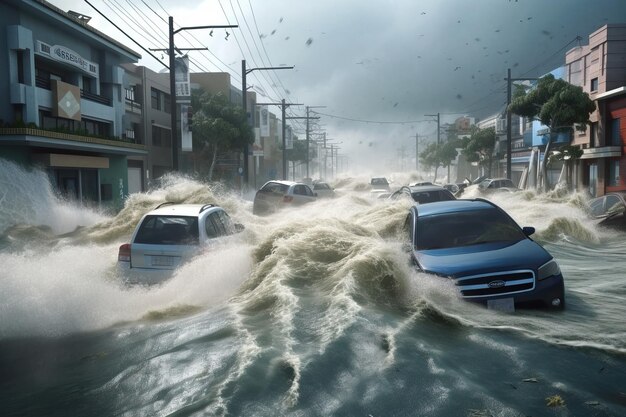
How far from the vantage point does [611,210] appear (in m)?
16.3

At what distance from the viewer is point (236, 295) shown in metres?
8.55

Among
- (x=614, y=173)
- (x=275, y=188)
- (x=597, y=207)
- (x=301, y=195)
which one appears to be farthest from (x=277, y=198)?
(x=614, y=173)

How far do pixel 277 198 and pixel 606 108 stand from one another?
2340 centimetres

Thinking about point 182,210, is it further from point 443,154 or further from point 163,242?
point 443,154

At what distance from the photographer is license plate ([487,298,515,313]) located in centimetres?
706

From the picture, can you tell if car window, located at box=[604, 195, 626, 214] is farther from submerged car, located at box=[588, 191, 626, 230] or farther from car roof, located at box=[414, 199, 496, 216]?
car roof, located at box=[414, 199, 496, 216]

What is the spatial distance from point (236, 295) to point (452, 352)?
12.1ft

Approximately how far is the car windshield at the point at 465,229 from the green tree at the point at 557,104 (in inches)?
1015

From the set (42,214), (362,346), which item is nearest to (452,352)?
(362,346)

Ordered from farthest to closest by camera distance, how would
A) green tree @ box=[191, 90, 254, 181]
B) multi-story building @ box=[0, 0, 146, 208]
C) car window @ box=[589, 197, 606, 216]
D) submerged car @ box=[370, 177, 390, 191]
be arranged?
submerged car @ box=[370, 177, 390, 191] → green tree @ box=[191, 90, 254, 181] → multi-story building @ box=[0, 0, 146, 208] → car window @ box=[589, 197, 606, 216]

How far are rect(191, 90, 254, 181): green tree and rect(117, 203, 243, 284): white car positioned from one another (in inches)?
1186

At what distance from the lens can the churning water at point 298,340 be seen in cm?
472

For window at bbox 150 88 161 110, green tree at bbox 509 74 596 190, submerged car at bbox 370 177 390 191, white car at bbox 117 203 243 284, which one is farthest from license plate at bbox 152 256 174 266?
submerged car at bbox 370 177 390 191

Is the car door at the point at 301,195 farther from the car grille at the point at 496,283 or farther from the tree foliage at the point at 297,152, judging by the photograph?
the tree foliage at the point at 297,152
